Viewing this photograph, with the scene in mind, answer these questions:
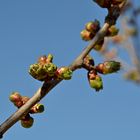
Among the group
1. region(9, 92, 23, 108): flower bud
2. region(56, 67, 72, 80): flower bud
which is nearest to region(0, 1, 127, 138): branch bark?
region(56, 67, 72, 80): flower bud

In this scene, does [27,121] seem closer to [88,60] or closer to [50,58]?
[50,58]

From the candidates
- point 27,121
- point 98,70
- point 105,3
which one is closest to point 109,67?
point 98,70

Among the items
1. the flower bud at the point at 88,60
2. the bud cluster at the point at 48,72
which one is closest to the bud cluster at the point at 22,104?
the bud cluster at the point at 48,72

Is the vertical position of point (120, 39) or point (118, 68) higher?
point (120, 39)

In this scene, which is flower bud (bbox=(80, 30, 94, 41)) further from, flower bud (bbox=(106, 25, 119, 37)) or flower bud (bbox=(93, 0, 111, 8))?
flower bud (bbox=(93, 0, 111, 8))

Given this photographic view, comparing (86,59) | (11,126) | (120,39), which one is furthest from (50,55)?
(120,39)

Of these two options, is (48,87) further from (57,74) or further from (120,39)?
(120,39)

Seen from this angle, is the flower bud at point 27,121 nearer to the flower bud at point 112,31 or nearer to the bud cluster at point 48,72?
the bud cluster at point 48,72
